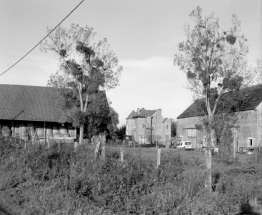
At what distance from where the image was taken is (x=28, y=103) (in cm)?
4759

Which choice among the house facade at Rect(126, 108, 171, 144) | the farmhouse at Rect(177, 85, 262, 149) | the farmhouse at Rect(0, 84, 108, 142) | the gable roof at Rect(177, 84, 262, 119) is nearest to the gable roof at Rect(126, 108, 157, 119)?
the house facade at Rect(126, 108, 171, 144)

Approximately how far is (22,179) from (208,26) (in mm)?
33877

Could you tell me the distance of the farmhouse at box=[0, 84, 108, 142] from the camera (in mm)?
44500

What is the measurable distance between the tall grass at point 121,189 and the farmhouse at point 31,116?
32.3 meters

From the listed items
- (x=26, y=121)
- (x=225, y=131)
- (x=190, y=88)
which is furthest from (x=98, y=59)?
(x=225, y=131)

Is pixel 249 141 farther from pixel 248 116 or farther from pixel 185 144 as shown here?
pixel 185 144

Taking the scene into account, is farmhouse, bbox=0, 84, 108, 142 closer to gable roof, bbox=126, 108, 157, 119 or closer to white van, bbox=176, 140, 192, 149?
white van, bbox=176, 140, 192, 149

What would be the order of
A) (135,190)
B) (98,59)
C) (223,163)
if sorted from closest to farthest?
(135,190), (223,163), (98,59)

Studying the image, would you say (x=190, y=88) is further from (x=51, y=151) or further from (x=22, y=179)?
(x=22, y=179)

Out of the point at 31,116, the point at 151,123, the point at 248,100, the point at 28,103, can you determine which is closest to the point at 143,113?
the point at 151,123

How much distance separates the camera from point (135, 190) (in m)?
8.31

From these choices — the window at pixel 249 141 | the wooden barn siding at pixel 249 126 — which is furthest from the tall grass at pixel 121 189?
the window at pixel 249 141

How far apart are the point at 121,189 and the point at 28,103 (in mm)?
41585

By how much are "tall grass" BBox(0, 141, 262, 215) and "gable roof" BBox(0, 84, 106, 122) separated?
33.9m
